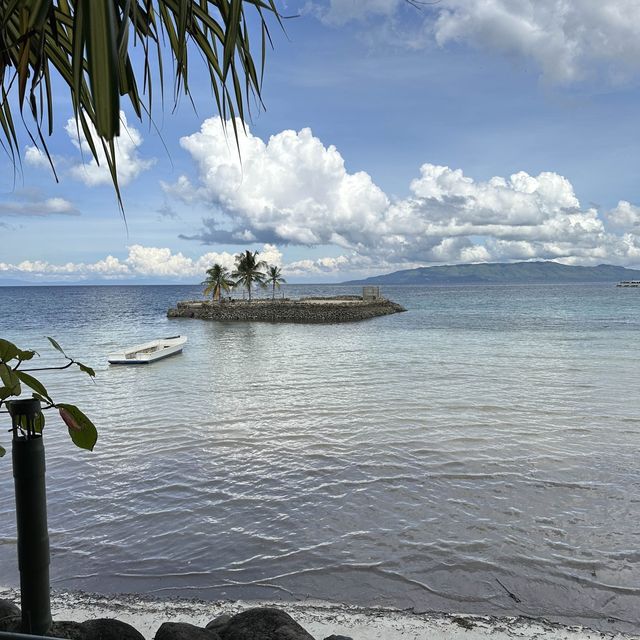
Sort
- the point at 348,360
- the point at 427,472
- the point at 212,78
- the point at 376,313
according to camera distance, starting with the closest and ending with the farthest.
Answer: the point at 212,78, the point at 427,472, the point at 348,360, the point at 376,313

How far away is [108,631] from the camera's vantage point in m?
3.61

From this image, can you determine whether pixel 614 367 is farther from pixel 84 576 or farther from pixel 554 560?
pixel 84 576

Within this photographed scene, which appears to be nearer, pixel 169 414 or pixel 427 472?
pixel 427 472

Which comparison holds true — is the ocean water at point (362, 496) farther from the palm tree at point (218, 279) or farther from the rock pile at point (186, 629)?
the palm tree at point (218, 279)

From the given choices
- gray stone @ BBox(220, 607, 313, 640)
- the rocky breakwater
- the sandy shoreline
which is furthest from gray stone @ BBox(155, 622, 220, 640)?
the rocky breakwater

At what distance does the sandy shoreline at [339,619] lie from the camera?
4.71 meters

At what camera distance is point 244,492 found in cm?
828

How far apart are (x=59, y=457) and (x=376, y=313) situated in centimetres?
5185

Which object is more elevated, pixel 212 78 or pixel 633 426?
pixel 212 78

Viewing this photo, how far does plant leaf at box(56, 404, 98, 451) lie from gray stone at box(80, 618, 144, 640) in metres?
2.57

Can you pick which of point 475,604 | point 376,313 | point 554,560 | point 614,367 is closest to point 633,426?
point 554,560

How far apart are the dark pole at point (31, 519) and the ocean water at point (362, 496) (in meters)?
2.87

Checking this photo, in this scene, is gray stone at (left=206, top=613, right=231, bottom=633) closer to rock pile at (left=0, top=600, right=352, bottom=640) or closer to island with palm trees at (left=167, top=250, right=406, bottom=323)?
rock pile at (left=0, top=600, right=352, bottom=640)

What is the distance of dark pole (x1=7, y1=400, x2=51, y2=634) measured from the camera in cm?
258
